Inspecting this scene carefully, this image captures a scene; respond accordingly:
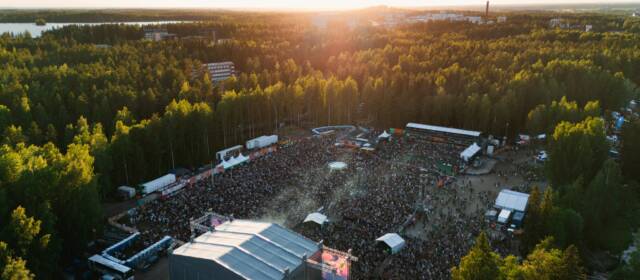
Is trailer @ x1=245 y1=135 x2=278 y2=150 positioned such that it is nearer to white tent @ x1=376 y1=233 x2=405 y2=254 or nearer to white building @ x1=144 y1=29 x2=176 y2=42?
white tent @ x1=376 y1=233 x2=405 y2=254

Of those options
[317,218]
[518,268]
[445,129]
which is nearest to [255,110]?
[445,129]

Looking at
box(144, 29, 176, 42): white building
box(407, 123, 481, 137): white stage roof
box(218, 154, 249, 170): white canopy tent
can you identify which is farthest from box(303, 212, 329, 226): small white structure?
box(144, 29, 176, 42): white building

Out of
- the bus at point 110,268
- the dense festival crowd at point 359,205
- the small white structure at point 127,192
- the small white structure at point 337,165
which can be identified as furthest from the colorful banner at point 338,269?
the small white structure at point 127,192

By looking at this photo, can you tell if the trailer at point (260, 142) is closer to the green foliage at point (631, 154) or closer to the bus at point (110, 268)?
the bus at point (110, 268)

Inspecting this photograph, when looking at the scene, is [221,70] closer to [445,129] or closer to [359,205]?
[445,129]

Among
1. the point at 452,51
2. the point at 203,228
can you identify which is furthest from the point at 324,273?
the point at 452,51

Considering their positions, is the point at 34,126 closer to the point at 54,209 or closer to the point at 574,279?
the point at 54,209

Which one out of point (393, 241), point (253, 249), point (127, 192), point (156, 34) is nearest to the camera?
point (253, 249)
